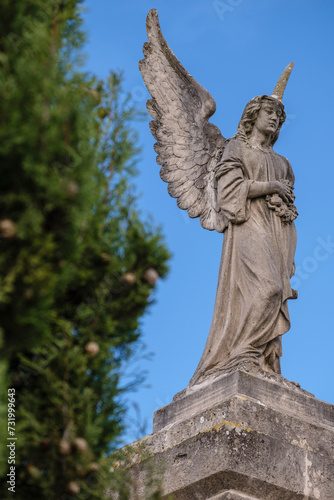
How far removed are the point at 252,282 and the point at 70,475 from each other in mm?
3949

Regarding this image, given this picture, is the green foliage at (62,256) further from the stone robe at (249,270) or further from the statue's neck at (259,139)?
the statue's neck at (259,139)

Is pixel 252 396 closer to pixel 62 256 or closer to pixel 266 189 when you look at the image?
pixel 266 189

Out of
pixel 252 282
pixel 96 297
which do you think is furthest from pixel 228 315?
pixel 96 297

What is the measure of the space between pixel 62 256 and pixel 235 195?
14.2ft

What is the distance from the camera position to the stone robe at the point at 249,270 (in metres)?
7.43

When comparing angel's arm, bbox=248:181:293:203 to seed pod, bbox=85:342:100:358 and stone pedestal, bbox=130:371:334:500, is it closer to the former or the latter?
stone pedestal, bbox=130:371:334:500

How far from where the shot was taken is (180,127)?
9492 millimetres

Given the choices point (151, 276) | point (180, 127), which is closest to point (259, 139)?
point (180, 127)

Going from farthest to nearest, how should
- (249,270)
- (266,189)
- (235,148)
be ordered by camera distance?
1. (235,148)
2. (266,189)
3. (249,270)

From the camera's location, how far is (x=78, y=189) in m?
3.74

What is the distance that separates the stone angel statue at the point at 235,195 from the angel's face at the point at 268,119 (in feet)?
0.03

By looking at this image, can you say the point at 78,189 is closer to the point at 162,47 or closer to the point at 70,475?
the point at 70,475

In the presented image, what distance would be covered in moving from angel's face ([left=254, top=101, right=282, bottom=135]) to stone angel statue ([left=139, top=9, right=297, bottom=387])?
0.03 feet

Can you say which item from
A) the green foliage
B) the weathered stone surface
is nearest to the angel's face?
the weathered stone surface
